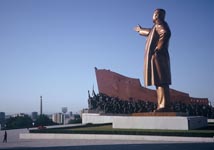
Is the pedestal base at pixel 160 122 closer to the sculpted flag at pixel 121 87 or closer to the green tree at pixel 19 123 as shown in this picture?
the sculpted flag at pixel 121 87

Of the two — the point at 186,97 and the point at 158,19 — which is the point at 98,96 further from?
the point at 158,19

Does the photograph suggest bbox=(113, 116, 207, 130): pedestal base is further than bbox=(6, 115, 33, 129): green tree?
No

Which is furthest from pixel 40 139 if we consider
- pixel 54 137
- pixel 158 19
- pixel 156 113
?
pixel 158 19

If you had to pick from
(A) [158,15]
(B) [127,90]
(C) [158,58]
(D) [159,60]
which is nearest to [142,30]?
(A) [158,15]

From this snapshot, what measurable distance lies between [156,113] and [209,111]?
38.5ft

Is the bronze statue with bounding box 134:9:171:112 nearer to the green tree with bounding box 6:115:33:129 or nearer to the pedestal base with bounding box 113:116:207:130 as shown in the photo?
the pedestal base with bounding box 113:116:207:130

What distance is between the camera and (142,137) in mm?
13828

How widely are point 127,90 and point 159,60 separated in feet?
34.4

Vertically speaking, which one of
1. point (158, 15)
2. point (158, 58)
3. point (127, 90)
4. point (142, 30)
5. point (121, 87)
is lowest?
point (127, 90)

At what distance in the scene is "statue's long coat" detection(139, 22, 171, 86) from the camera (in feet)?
55.1

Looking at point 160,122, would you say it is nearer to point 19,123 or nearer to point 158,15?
point 158,15

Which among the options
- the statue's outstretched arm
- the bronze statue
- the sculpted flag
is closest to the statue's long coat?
the bronze statue

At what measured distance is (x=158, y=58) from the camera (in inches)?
669

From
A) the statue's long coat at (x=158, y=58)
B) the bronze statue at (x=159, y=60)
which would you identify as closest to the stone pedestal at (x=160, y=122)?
the bronze statue at (x=159, y=60)
